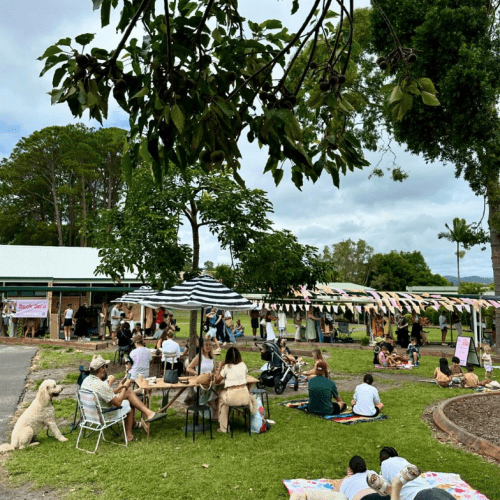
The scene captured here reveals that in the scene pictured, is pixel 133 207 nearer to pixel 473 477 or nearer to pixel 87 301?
pixel 473 477

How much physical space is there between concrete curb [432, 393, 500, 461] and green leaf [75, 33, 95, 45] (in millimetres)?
6787

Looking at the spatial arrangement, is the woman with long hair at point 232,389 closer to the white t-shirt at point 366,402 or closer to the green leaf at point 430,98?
Answer: the white t-shirt at point 366,402

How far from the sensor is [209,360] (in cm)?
920

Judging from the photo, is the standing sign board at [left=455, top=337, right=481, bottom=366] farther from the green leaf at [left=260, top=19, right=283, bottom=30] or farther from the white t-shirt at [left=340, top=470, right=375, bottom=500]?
the green leaf at [left=260, top=19, right=283, bottom=30]

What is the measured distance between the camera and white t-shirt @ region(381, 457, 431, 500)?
158 inches

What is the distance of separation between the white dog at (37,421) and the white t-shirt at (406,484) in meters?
4.86

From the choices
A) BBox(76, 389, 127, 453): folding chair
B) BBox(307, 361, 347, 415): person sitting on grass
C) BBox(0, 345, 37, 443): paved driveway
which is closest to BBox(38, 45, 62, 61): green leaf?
BBox(76, 389, 127, 453): folding chair

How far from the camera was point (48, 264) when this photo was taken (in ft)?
85.7

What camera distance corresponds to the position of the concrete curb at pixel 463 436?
6.48 metres

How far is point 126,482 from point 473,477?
13.2 feet

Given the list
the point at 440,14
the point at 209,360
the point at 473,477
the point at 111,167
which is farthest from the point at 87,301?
the point at 111,167

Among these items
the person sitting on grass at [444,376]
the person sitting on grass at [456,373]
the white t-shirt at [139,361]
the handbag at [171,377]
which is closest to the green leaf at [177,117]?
the handbag at [171,377]

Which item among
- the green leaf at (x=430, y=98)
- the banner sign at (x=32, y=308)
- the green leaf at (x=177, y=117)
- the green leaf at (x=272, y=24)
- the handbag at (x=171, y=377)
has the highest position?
the green leaf at (x=272, y=24)

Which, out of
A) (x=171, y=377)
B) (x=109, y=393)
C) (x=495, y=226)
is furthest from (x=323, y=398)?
(x=495, y=226)
